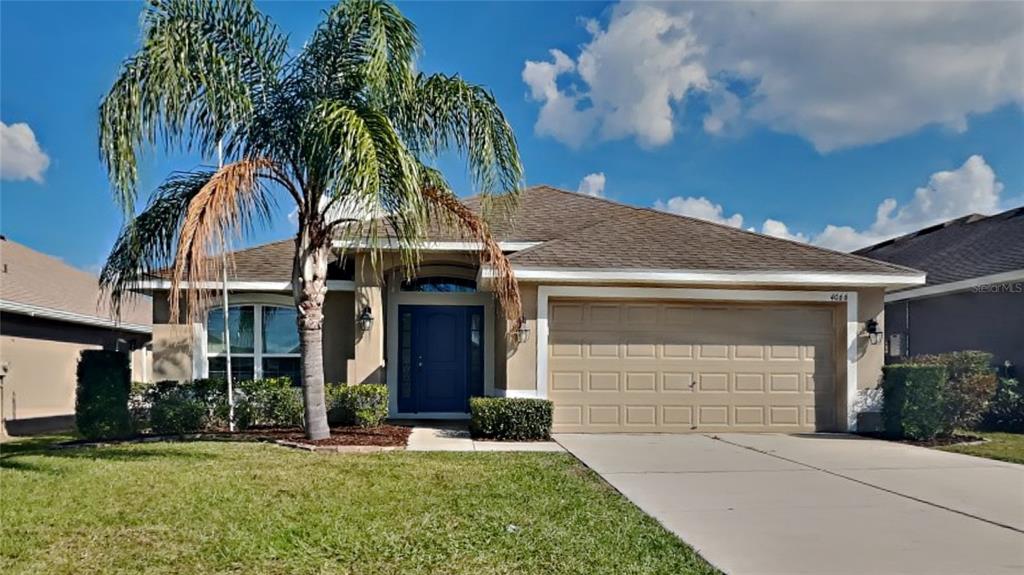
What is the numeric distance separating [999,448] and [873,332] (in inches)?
94.5

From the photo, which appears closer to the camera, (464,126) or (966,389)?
(464,126)

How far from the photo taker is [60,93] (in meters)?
12.8

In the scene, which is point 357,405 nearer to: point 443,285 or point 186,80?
point 443,285

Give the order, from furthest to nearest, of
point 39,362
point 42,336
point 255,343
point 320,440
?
1. point 42,336
2. point 39,362
3. point 255,343
4. point 320,440

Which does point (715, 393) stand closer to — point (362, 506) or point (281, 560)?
point (362, 506)

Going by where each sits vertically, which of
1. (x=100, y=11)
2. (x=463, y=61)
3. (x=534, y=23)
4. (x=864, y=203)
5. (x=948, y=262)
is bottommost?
(x=948, y=262)

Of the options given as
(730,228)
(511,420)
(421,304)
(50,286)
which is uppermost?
(730,228)

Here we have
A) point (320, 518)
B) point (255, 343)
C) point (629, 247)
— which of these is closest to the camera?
point (320, 518)

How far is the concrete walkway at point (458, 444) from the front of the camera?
912 centimetres

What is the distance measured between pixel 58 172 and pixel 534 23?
1094 centimetres

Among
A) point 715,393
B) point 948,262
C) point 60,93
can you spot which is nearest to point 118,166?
point 60,93

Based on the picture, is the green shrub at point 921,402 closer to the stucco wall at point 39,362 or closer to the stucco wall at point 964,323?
the stucco wall at point 964,323

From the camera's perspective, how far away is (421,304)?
1282 centimetres

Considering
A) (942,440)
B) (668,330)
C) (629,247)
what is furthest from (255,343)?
(942,440)
